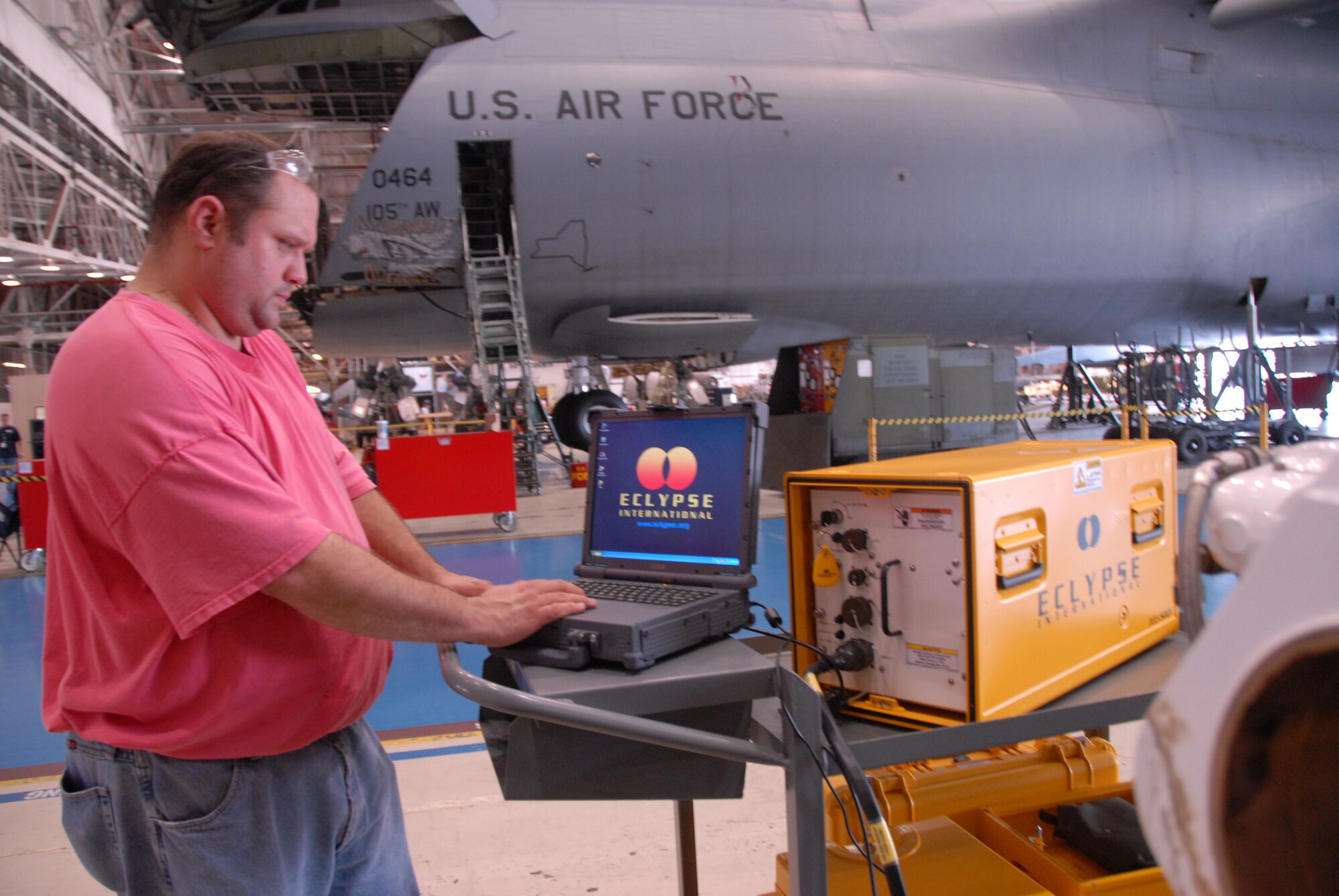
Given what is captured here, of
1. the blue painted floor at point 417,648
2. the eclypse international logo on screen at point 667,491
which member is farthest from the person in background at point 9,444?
the eclypse international logo on screen at point 667,491

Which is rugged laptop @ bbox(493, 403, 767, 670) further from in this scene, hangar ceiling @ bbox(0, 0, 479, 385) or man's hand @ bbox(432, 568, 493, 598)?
hangar ceiling @ bbox(0, 0, 479, 385)

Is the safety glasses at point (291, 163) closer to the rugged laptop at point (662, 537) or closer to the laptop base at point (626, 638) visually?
the rugged laptop at point (662, 537)

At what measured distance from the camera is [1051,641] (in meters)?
1.39

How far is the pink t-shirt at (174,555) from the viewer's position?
1101mm

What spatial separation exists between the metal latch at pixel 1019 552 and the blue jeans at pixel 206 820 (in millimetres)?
1085

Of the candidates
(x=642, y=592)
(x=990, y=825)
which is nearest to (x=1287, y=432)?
(x=990, y=825)

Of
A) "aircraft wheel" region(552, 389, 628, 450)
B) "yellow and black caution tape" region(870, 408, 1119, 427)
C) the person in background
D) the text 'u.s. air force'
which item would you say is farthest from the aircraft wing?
the person in background

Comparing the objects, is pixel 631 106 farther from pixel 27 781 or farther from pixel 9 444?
pixel 9 444

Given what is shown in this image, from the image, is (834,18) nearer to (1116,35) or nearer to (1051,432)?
(1116,35)

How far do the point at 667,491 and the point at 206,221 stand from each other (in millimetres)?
868

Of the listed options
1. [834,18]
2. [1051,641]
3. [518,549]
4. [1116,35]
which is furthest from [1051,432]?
[1051,641]

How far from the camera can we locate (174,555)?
3.62 ft

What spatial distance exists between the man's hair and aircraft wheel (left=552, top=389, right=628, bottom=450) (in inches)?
264

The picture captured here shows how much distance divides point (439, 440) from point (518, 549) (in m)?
1.35
